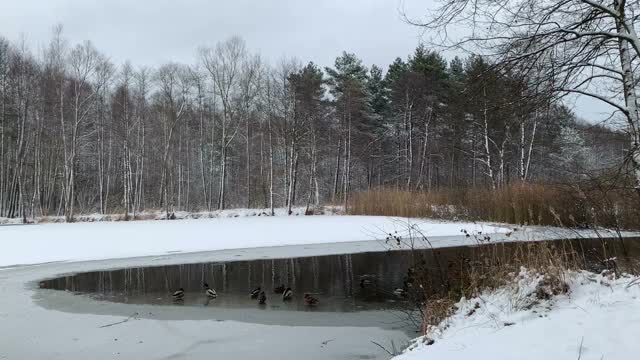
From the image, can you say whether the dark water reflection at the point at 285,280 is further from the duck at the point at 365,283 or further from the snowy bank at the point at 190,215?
the snowy bank at the point at 190,215

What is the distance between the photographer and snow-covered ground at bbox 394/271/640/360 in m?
3.72

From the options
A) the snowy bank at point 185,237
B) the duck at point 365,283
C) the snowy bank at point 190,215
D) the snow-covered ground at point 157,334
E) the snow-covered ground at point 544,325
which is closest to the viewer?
the snow-covered ground at point 544,325

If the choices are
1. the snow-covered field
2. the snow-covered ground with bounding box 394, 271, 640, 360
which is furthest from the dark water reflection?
the snow-covered ground with bounding box 394, 271, 640, 360

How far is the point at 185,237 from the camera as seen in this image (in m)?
16.5

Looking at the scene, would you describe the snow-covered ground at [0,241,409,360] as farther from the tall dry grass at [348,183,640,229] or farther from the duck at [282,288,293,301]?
the tall dry grass at [348,183,640,229]

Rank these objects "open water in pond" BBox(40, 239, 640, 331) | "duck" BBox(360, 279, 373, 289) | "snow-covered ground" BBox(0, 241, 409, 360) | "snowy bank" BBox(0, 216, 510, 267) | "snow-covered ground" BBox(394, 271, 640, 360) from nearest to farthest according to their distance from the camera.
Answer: "snow-covered ground" BBox(394, 271, 640, 360) < "snow-covered ground" BBox(0, 241, 409, 360) < "open water in pond" BBox(40, 239, 640, 331) < "duck" BBox(360, 279, 373, 289) < "snowy bank" BBox(0, 216, 510, 267)

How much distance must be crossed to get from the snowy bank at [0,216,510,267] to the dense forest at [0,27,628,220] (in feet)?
25.4

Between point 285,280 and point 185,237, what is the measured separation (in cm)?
739

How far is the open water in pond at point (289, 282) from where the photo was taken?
7.52 meters

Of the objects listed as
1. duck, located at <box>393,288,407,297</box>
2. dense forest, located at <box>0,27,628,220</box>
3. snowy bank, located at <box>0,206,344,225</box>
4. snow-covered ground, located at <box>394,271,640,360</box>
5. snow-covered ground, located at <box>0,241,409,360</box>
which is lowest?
snow-covered ground, located at <box>0,241,409,360</box>

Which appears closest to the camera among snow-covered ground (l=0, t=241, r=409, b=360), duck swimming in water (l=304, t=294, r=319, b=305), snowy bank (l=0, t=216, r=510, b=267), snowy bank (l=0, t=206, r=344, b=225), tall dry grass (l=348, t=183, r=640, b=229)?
snow-covered ground (l=0, t=241, r=409, b=360)

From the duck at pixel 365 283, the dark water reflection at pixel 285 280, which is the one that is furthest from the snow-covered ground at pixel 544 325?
the duck at pixel 365 283

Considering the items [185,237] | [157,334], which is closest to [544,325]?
[157,334]

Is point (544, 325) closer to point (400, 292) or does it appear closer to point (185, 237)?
point (400, 292)
